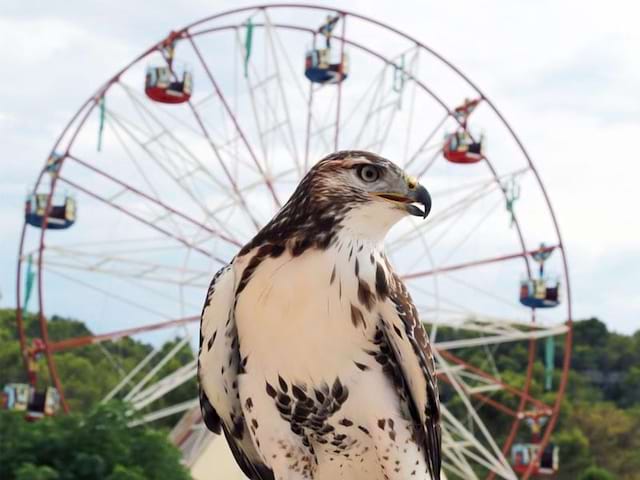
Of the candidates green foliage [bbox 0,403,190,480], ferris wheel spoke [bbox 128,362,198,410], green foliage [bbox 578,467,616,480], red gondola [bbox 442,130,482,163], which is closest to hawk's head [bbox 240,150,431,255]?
ferris wheel spoke [bbox 128,362,198,410]

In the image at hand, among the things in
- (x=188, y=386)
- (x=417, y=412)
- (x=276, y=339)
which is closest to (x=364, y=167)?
(x=276, y=339)

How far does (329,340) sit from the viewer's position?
3141 mm

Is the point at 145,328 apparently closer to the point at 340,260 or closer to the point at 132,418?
the point at 132,418

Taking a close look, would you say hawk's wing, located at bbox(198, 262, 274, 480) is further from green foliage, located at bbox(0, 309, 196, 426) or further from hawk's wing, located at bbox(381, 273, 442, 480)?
green foliage, located at bbox(0, 309, 196, 426)

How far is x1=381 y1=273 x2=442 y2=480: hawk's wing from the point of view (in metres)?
3.22

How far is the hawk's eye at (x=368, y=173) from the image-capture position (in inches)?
123

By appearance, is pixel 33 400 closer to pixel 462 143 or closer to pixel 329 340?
pixel 462 143

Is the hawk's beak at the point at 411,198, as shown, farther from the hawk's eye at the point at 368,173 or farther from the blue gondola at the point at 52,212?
the blue gondola at the point at 52,212

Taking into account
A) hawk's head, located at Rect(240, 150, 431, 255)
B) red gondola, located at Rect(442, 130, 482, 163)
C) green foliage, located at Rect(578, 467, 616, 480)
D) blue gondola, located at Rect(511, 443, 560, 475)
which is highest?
red gondola, located at Rect(442, 130, 482, 163)

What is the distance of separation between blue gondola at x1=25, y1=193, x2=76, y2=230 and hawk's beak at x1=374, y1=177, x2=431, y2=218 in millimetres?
13974

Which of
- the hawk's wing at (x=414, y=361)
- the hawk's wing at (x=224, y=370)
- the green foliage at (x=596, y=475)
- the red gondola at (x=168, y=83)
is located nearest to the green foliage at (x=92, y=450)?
the red gondola at (x=168, y=83)

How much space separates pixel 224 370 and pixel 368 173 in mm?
697

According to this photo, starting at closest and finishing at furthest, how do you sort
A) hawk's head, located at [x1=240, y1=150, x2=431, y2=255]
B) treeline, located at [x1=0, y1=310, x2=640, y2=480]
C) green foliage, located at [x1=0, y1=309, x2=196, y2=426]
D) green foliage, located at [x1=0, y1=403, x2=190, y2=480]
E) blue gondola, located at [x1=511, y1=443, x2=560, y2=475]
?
1. hawk's head, located at [x1=240, y1=150, x2=431, y2=255]
2. green foliage, located at [x1=0, y1=403, x2=190, y2=480]
3. blue gondola, located at [x1=511, y1=443, x2=560, y2=475]
4. green foliage, located at [x1=0, y1=309, x2=196, y2=426]
5. treeline, located at [x1=0, y1=310, x2=640, y2=480]

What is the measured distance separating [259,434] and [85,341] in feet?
43.3
